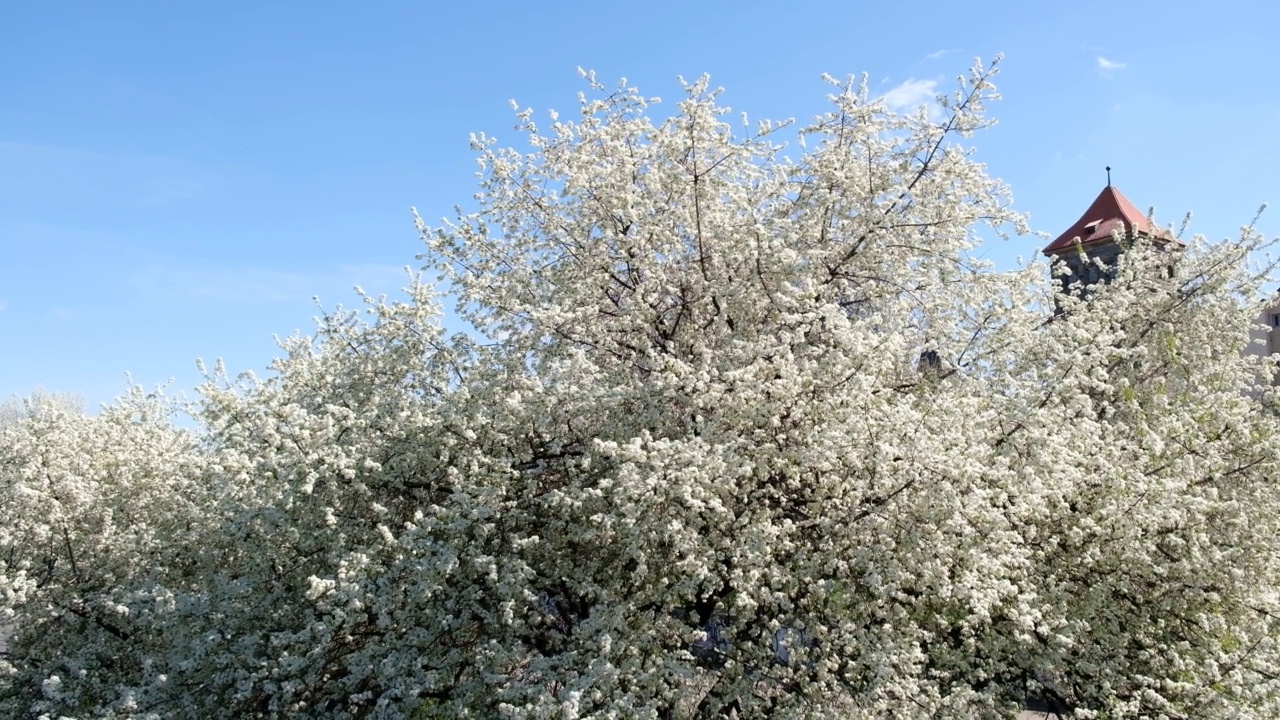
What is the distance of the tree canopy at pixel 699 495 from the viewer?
24.8ft

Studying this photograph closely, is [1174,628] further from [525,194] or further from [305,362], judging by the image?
[305,362]

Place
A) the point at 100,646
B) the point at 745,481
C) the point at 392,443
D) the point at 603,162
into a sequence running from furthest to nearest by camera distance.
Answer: the point at 603,162 → the point at 100,646 → the point at 392,443 → the point at 745,481

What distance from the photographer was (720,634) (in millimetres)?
8414

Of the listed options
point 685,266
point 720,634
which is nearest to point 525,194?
point 685,266

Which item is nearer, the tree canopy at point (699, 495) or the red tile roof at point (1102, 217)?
the tree canopy at point (699, 495)

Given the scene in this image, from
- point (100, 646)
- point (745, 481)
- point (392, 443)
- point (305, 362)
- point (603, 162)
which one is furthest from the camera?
point (305, 362)

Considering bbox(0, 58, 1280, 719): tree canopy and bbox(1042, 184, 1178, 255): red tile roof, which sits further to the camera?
bbox(1042, 184, 1178, 255): red tile roof

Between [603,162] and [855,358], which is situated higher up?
[603,162]

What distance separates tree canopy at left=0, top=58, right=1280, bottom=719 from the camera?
7.55 m

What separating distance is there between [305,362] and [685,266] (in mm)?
5412

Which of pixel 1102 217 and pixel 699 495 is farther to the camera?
pixel 1102 217

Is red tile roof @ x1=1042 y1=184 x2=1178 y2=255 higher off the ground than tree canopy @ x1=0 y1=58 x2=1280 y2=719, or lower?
higher

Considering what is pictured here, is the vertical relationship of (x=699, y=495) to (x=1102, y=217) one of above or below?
below

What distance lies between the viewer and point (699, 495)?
7332 mm
